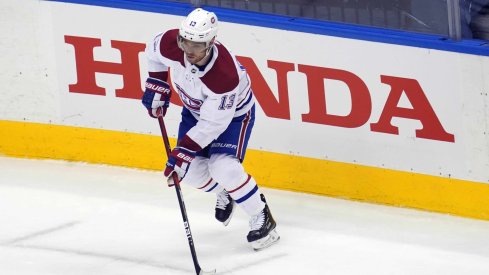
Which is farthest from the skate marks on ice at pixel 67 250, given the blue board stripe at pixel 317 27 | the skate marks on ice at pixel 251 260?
the blue board stripe at pixel 317 27

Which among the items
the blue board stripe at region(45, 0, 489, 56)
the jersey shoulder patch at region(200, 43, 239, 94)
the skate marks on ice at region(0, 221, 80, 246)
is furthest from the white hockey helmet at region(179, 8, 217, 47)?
the skate marks on ice at region(0, 221, 80, 246)

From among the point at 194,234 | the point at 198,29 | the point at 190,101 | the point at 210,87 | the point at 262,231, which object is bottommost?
the point at 194,234

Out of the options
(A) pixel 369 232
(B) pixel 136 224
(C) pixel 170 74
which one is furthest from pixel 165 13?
(A) pixel 369 232

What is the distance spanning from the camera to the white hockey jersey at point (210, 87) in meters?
5.86

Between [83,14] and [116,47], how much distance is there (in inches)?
10.9

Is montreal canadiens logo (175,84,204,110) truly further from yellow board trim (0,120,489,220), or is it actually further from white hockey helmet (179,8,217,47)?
yellow board trim (0,120,489,220)

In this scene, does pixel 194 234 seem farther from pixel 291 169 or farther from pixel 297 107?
pixel 297 107

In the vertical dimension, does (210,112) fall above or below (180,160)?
above

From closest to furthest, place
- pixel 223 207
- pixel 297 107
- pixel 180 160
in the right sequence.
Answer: pixel 180 160 < pixel 223 207 < pixel 297 107

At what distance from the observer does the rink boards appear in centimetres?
644

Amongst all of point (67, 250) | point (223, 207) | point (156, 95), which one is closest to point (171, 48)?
point (156, 95)

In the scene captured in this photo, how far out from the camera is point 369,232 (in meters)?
6.35

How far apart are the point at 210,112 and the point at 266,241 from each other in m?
0.73

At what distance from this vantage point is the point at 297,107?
6891mm
